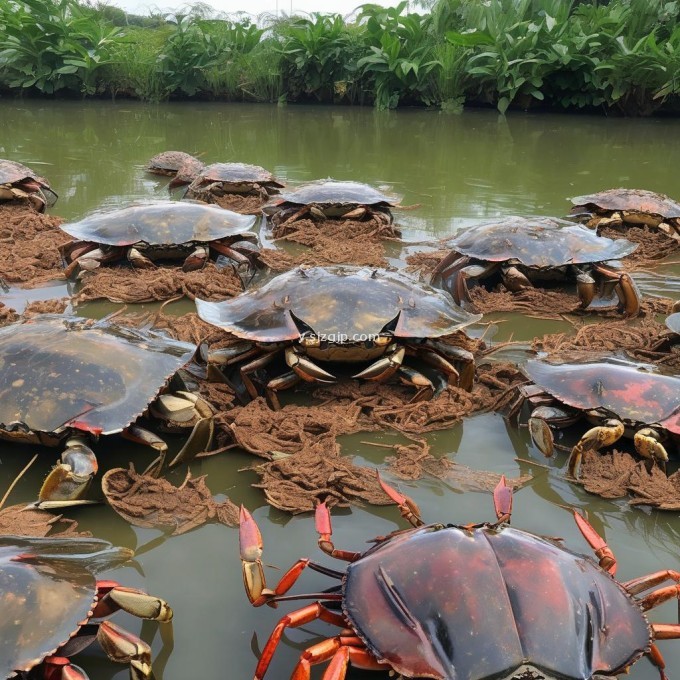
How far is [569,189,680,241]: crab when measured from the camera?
6.05 meters

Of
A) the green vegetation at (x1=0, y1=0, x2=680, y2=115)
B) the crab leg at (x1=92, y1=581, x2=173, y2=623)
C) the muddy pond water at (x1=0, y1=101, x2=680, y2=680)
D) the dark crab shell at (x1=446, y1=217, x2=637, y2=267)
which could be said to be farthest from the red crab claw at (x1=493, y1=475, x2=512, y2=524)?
the green vegetation at (x1=0, y1=0, x2=680, y2=115)

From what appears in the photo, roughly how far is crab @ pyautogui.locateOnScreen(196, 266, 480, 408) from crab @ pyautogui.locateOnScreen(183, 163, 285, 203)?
438 cm

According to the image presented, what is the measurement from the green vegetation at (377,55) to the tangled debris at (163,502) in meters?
13.6

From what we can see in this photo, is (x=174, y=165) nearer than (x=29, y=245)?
No

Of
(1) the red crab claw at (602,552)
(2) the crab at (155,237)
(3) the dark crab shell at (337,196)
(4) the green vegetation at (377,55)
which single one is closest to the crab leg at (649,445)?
(1) the red crab claw at (602,552)

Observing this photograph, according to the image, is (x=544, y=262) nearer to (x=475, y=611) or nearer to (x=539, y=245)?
(x=539, y=245)

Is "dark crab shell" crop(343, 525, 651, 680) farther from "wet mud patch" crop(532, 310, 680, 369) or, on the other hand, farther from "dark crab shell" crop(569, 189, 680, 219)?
"dark crab shell" crop(569, 189, 680, 219)

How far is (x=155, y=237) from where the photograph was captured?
16.6ft

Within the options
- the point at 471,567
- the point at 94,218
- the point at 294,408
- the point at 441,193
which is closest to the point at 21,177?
the point at 94,218

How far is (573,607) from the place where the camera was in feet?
5.61

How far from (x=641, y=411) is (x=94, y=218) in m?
4.26

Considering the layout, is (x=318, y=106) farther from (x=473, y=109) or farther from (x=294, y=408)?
(x=294, y=408)

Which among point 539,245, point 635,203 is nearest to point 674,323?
point 539,245

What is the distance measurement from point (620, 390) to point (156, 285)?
122 inches
